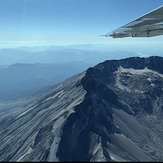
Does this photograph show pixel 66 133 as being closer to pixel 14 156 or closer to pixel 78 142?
pixel 78 142

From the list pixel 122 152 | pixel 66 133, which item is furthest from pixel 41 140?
pixel 122 152

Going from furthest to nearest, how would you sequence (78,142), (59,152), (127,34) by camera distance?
(78,142) → (59,152) → (127,34)

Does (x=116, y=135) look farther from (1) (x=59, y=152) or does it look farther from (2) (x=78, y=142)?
(1) (x=59, y=152)

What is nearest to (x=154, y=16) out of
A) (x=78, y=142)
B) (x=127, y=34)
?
(x=127, y=34)

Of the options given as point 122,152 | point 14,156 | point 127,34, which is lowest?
point 14,156

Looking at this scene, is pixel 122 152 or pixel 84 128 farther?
pixel 84 128

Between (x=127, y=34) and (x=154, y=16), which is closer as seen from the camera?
(x=127, y=34)

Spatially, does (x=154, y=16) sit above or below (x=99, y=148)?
above

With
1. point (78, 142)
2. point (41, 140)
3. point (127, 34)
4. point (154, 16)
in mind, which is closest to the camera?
point (127, 34)

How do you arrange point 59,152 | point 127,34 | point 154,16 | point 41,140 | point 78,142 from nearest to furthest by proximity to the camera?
point 127,34 → point 154,16 → point 59,152 → point 78,142 → point 41,140
